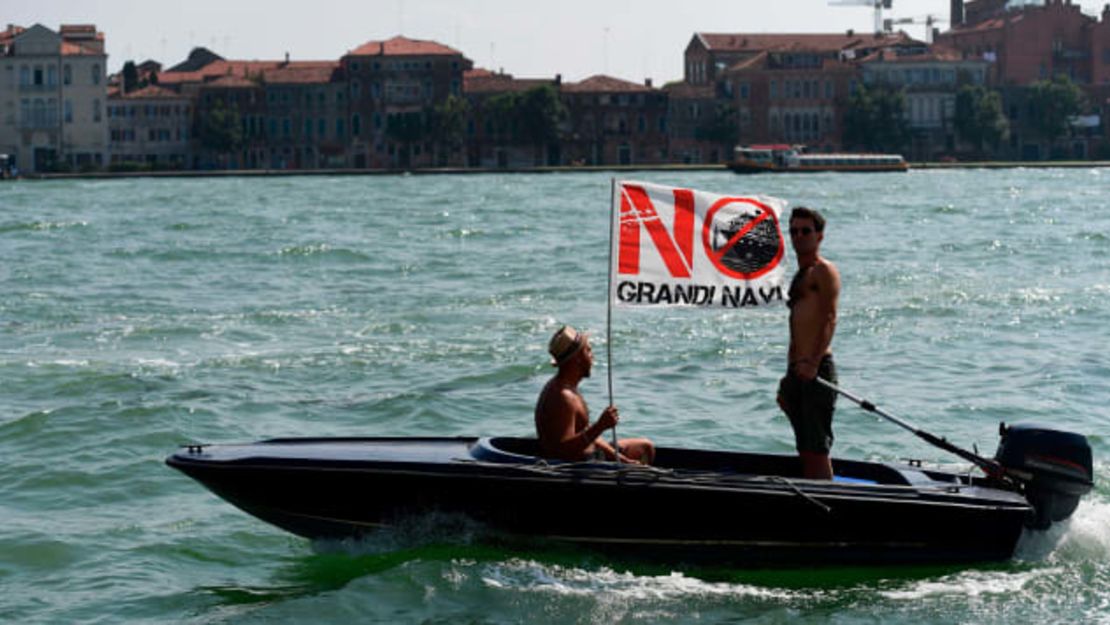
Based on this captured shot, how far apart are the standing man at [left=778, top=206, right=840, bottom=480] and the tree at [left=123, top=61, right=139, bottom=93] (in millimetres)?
106141

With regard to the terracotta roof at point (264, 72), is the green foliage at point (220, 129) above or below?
below

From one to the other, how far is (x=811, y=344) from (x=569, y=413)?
4.15 feet

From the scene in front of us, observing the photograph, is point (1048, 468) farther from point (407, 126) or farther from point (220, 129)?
point (407, 126)

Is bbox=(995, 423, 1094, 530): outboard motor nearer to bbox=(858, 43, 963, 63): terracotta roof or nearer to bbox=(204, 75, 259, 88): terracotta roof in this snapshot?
bbox=(204, 75, 259, 88): terracotta roof

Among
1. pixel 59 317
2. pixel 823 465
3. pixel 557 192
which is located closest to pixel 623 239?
pixel 823 465

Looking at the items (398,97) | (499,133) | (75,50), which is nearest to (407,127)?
(398,97)

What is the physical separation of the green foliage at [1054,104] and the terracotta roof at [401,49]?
34.7 meters

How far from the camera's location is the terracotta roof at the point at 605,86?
362ft

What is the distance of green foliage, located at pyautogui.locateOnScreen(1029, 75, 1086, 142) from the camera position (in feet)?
356

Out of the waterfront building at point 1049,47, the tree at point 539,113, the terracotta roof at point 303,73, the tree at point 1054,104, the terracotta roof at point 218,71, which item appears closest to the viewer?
the tree at point 539,113

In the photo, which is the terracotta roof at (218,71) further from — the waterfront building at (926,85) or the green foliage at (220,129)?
the waterfront building at (926,85)

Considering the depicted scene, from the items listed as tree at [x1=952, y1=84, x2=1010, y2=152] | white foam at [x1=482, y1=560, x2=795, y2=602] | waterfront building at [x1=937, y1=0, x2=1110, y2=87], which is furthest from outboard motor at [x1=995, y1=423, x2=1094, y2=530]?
waterfront building at [x1=937, y1=0, x2=1110, y2=87]

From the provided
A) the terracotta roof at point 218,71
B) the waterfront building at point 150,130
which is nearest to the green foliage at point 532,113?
the terracotta roof at point 218,71

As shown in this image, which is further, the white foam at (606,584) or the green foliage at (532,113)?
the green foliage at (532,113)
